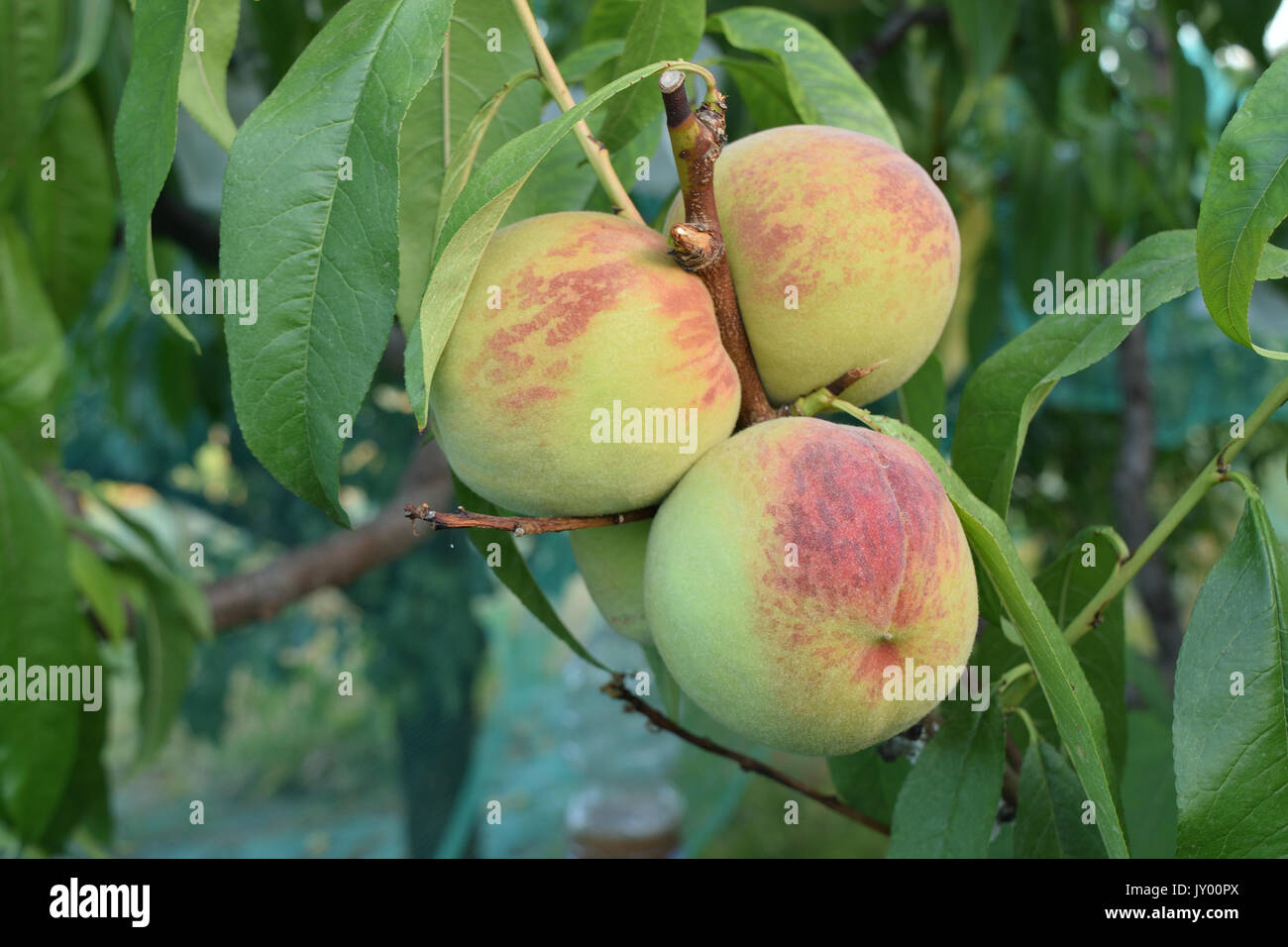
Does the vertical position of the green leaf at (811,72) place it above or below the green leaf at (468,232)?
above

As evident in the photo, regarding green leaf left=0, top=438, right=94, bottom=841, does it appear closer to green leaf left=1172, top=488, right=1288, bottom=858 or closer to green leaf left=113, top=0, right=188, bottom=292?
green leaf left=113, top=0, right=188, bottom=292

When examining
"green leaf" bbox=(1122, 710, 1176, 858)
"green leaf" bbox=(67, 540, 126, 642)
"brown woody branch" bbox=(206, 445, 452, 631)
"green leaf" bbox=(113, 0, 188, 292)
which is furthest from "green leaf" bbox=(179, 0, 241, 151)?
"brown woody branch" bbox=(206, 445, 452, 631)

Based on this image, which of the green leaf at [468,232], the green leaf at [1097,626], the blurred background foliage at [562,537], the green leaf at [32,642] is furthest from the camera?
the blurred background foliage at [562,537]

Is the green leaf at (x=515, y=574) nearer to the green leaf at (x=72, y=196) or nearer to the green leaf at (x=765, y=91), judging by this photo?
the green leaf at (x=765, y=91)

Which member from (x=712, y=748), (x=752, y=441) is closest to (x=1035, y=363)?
(x=752, y=441)

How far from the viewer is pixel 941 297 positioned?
54 centimetres

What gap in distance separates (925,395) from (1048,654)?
0.79 ft

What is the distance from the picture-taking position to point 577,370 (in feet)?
1.52

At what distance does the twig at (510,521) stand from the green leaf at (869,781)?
0.95 feet

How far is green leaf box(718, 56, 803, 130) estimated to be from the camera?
2.21 feet

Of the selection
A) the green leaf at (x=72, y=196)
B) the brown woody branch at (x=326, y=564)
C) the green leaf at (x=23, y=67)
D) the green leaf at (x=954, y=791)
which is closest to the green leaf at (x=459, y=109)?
the green leaf at (x=954, y=791)

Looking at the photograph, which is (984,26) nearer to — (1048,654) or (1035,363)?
(1035,363)

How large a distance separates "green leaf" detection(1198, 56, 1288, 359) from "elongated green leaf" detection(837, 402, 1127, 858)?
14 cm

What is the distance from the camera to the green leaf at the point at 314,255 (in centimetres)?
47
